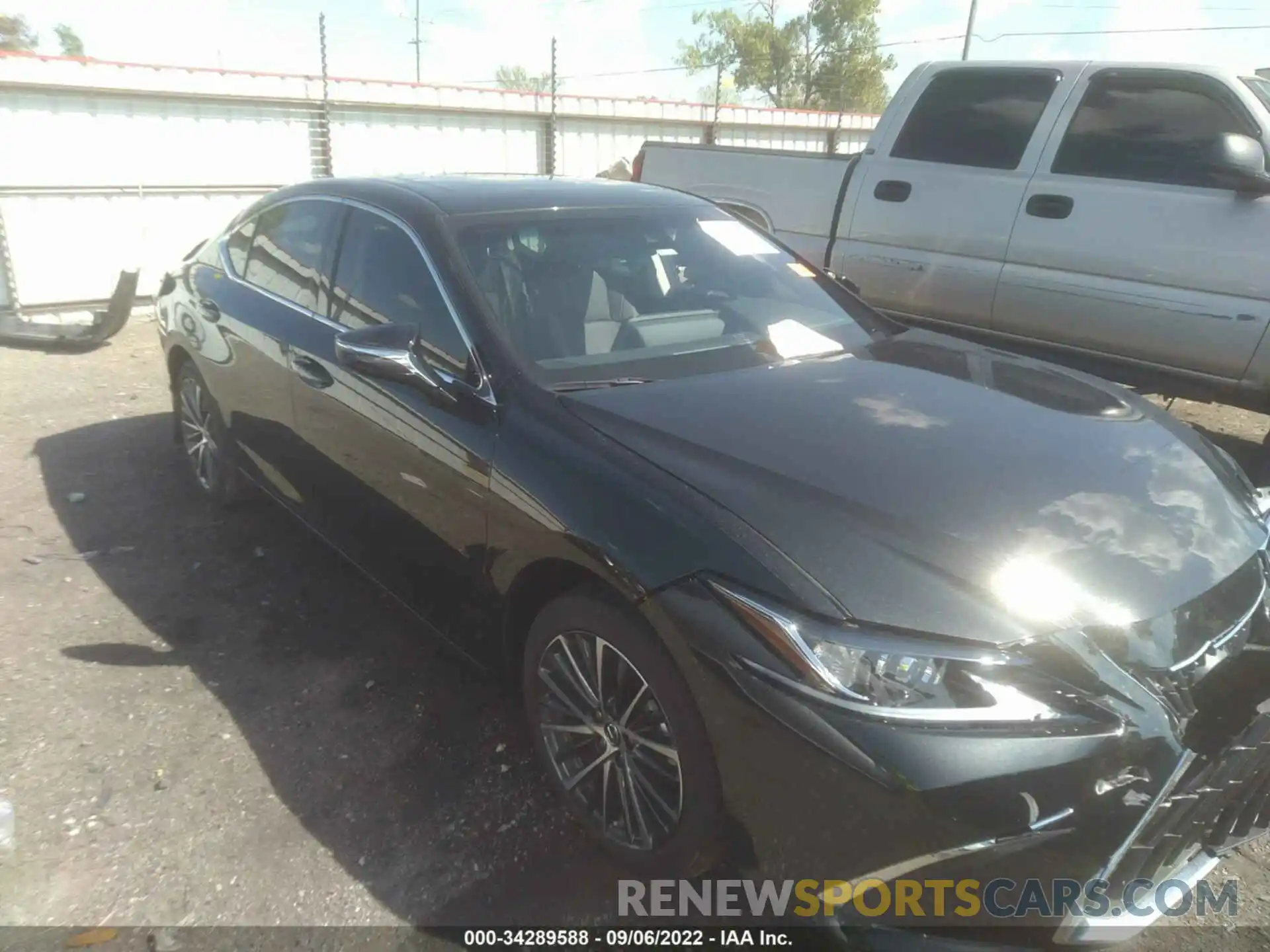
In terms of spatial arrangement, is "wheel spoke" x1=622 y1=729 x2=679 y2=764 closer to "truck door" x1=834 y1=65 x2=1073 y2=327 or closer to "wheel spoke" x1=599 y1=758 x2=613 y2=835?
"wheel spoke" x1=599 y1=758 x2=613 y2=835

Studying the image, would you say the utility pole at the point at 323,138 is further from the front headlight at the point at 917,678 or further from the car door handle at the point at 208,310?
the front headlight at the point at 917,678

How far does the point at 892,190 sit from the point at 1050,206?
100 cm

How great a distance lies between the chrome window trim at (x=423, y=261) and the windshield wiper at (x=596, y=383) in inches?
7.9

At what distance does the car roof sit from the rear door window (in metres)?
0.11

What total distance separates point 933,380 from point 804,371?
40cm

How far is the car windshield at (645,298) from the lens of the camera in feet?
9.69

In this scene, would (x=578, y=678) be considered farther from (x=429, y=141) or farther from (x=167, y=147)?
(x=429, y=141)

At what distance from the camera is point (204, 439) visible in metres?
4.78

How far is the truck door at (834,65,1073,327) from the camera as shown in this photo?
550 centimetres

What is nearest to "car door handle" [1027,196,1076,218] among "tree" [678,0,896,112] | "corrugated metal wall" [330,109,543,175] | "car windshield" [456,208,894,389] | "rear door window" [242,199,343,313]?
"car windshield" [456,208,894,389]

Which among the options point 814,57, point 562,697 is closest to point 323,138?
point 562,697

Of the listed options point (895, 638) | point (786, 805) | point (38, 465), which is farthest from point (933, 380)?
point (38, 465)

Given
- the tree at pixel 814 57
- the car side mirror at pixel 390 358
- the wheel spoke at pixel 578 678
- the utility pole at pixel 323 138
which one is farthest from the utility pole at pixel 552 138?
the tree at pixel 814 57

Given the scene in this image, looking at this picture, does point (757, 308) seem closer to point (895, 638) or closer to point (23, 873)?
point (895, 638)
